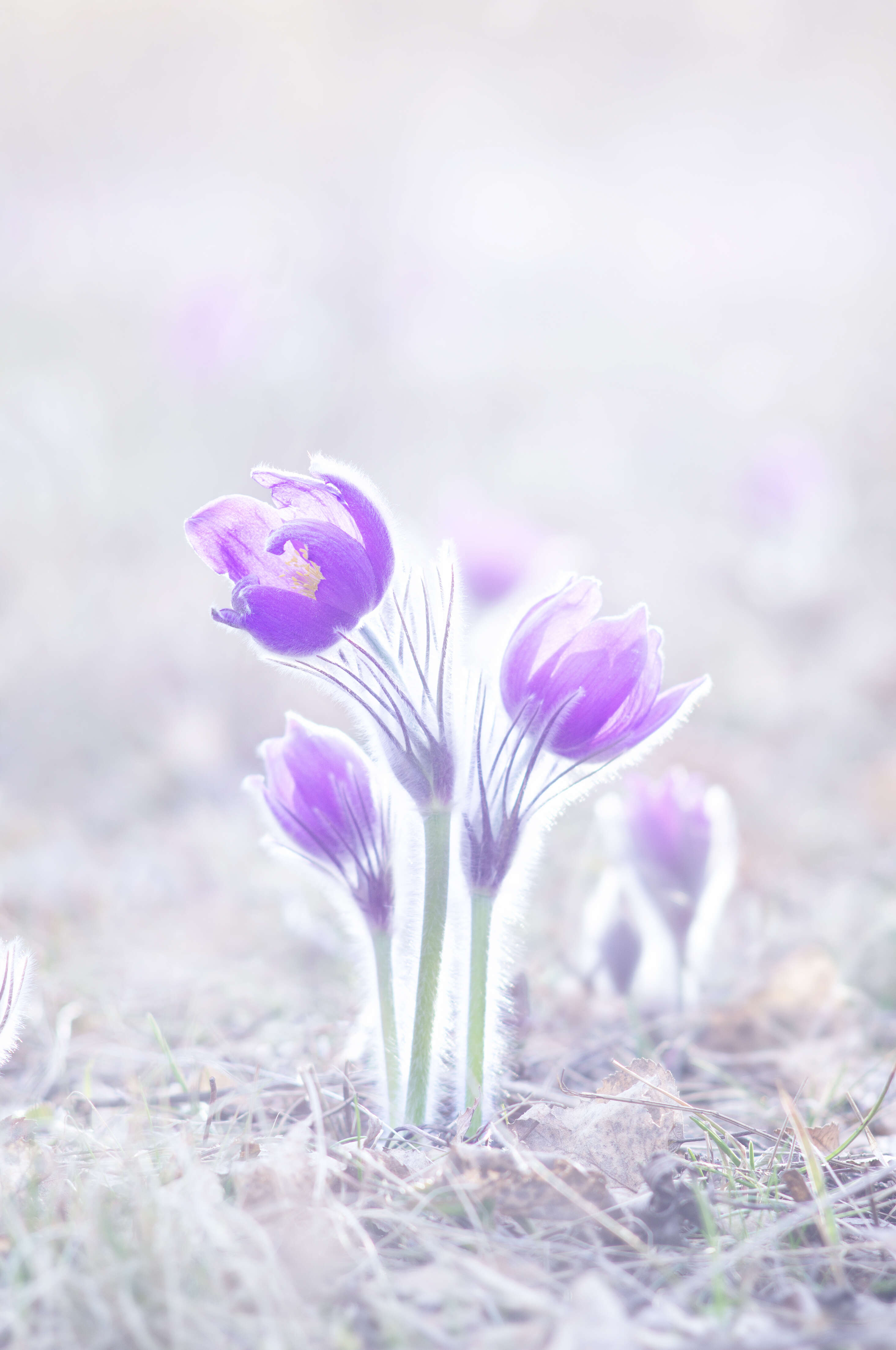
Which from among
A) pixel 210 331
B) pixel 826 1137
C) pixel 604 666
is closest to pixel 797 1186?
pixel 826 1137

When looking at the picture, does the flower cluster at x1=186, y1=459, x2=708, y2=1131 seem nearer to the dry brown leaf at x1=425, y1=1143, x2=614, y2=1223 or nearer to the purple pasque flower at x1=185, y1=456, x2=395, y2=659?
the purple pasque flower at x1=185, y1=456, x2=395, y2=659

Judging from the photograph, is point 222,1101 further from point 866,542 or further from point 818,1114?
point 866,542

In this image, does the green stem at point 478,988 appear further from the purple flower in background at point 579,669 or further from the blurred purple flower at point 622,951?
the blurred purple flower at point 622,951

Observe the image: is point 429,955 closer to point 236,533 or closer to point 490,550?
point 236,533

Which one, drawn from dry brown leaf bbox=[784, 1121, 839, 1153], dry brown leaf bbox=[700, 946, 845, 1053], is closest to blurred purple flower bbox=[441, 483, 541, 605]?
dry brown leaf bbox=[700, 946, 845, 1053]

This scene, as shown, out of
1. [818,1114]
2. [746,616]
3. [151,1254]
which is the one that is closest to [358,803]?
[151,1254]

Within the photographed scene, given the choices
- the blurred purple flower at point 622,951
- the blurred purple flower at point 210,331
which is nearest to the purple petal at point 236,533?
the blurred purple flower at point 622,951
